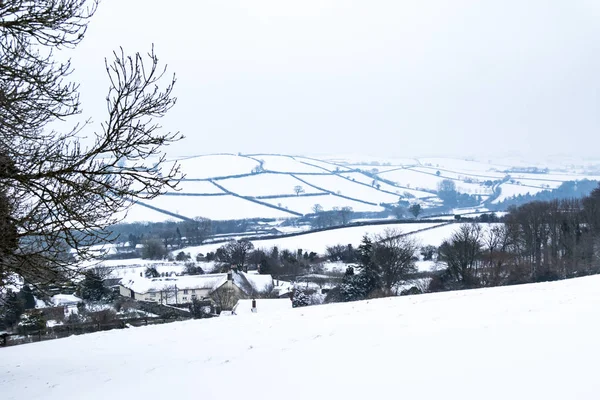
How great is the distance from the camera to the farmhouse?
50.8 m

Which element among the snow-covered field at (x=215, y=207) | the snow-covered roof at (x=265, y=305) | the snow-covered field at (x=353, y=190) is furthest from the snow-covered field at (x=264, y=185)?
the snow-covered roof at (x=265, y=305)

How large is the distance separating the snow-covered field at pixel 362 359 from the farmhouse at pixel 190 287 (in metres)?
35.3

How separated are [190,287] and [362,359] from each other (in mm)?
47068

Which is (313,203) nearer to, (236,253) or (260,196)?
(260,196)

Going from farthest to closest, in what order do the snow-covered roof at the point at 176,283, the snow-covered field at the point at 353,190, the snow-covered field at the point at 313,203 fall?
the snow-covered field at the point at 353,190 < the snow-covered field at the point at 313,203 < the snow-covered roof at the point at 176,283

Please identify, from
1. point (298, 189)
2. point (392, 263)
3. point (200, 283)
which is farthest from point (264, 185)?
point (392, 263)

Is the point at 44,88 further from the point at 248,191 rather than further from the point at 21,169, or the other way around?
the point at 248,191

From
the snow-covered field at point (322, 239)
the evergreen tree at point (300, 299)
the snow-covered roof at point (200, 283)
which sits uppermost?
the snow-covered field at point (322, 239)

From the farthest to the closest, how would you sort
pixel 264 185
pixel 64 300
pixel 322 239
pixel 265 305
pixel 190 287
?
Answer: pixel 264 185, pixel 322 239, pixel 190 287, pixel 64 300, pixel 265 305

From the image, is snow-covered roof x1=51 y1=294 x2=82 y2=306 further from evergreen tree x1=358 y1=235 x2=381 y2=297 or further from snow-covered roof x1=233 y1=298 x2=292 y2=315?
evergreen tree x1=358 y1=235 x2=381 y2=297

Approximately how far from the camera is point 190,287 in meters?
54.0

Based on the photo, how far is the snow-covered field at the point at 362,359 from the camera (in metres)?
6.78

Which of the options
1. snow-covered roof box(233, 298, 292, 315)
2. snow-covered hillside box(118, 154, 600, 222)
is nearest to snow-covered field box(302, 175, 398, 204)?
snow-covered hillside box(118, 154, 600, 222)

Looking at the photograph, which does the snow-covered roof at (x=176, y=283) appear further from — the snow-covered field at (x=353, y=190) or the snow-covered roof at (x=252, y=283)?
the snow-covered field at (x=353, y=190)
